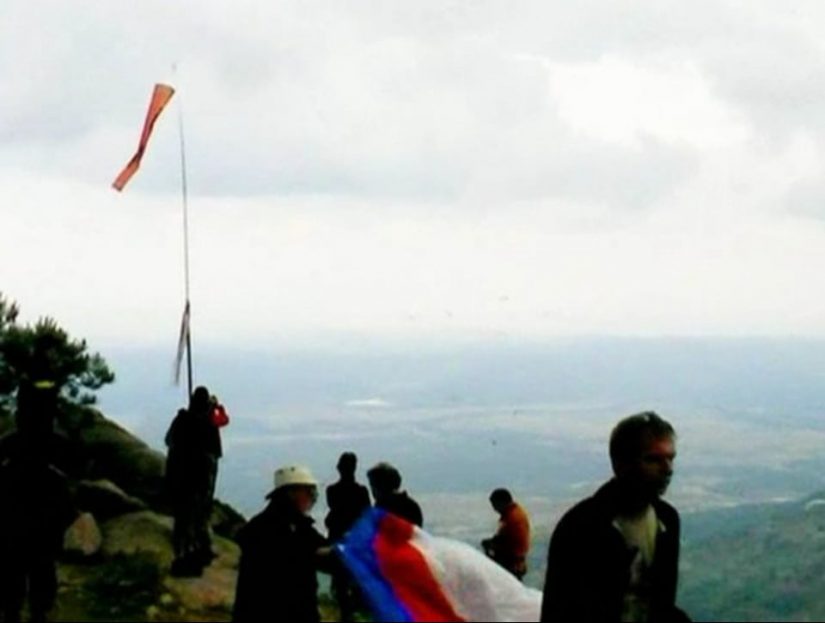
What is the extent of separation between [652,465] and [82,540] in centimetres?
1589

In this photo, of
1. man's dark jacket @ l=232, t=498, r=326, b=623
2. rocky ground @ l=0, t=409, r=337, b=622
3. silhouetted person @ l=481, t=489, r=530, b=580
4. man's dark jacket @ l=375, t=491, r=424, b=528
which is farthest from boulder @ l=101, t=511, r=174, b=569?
man's dark jacket @ l=232, t=498, r=326, b=623

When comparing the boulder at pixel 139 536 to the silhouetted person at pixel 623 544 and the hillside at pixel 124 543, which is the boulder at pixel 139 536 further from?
the silhouetted person at pixel 623 544

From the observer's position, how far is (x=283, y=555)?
11.4 metres

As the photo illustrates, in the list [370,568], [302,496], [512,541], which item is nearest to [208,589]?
[512,541]

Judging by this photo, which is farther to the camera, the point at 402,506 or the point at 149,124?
the point at 149,124

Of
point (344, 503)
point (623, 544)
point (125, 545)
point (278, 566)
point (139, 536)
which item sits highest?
point (623, 544)

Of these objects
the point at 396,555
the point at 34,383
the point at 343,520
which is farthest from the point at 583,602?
the point at 343,520

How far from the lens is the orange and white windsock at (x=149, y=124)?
23.3m

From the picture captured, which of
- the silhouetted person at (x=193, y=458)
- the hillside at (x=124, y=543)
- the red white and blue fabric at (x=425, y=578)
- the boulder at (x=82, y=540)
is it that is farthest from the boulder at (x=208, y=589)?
the red white and blue fabric at (x=425, y=578)

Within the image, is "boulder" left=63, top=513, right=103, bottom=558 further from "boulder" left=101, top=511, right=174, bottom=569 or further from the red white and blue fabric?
the red white and blue fabric

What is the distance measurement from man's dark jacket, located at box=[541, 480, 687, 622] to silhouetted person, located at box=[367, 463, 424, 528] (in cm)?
673

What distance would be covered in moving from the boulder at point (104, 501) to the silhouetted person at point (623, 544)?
17.7 meters

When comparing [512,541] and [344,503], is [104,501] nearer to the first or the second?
[344,503]

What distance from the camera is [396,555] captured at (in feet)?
37.6
